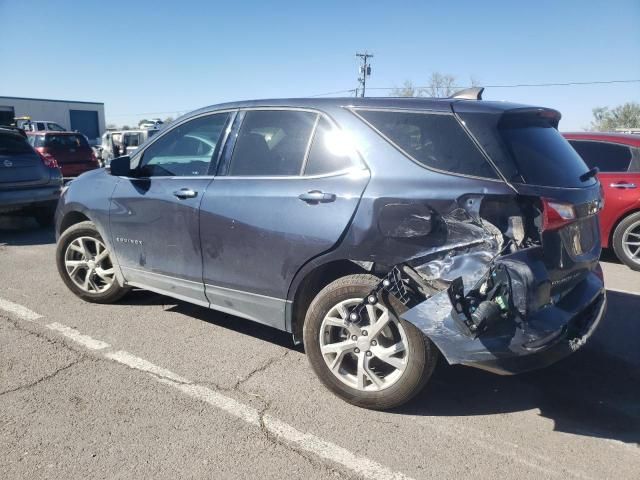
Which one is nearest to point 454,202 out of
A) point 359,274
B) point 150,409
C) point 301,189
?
point 359,274

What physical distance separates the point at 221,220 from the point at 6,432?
1740 millimetres

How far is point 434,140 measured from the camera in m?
2.95

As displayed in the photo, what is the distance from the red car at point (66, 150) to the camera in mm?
15539

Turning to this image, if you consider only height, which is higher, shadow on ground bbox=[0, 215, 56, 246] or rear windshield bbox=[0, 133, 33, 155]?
rear windshield bbox=[0, 133, 33, 155]

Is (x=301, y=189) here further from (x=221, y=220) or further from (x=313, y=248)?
(x=221, y=220)

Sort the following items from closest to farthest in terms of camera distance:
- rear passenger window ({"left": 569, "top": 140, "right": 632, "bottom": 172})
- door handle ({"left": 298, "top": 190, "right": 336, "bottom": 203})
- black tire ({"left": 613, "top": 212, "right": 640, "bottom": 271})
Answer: door handle ({"left": 298, "top": 190, "right": 336, "bottom": 203}) → black tire ({"left": 613, "top": 212, "right": 640, "bottom": 271}) → rear passenger window ({"left": 569, "top": 140, "right": 632, "bottom": 172})

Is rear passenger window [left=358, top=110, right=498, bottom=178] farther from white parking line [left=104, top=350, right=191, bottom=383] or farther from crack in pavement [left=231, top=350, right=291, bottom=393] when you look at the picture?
white parking line [left=104, top=350, right=191, bottom=383]

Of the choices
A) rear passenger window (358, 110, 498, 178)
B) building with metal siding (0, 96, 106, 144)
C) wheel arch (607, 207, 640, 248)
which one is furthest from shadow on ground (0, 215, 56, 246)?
building with metal siding (0, 96, 106, 144)

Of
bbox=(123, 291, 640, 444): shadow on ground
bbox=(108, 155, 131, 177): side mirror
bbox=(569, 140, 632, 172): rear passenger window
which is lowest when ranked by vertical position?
bbox=(123, 291, 640, 444): shadow on ground

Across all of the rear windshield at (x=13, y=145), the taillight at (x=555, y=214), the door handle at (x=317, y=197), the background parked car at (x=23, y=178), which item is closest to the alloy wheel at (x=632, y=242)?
the taillight at (x=555, y=214)

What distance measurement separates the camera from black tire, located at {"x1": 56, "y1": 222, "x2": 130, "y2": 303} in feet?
15.3

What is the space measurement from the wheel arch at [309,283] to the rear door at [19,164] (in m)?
6.37

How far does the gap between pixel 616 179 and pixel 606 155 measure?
40 cm

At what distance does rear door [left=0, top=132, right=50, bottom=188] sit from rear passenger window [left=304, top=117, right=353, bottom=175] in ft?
21.0
